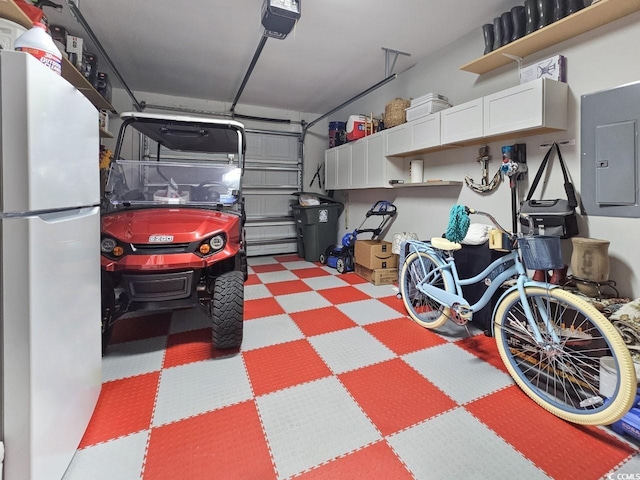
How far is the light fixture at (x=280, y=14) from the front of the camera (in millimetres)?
2281

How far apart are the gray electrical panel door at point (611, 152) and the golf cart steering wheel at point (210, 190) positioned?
9.23 ft

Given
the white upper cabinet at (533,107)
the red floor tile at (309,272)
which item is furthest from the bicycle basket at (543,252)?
the red floor tile at (309,272)

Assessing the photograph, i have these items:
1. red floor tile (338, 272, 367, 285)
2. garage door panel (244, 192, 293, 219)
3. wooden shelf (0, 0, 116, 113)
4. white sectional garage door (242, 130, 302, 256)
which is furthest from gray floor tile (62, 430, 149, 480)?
garage door panel (244, 192, 293, 219)

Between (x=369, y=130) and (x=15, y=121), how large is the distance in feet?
13.7

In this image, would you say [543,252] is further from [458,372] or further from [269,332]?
[269,332]

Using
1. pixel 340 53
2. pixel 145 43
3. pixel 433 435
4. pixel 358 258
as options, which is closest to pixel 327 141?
pixel 340 53

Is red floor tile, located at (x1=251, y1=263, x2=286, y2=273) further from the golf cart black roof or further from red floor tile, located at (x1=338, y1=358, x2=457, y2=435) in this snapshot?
red floor tile, located at (x1=338, y1=358, x2=457, y2=435)

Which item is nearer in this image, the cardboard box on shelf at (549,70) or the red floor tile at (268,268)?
the cardboard box on shelf at (549,70)

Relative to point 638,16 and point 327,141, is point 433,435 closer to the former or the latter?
point 638,16

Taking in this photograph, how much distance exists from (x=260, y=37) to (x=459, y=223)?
288 centimetres

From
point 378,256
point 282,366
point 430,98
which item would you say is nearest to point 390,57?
point 430,98

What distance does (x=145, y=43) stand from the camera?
3.30 m

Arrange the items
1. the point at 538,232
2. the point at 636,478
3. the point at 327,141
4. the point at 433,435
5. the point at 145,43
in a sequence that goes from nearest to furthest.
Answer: the point at 636,478 < the point at 433,435 < the point at 538,232 < the point at 145,43 < the point at 327,141

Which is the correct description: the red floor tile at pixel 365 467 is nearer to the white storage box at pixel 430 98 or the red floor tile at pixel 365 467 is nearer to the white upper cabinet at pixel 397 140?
the white upper cabinet at pixel 397 140
